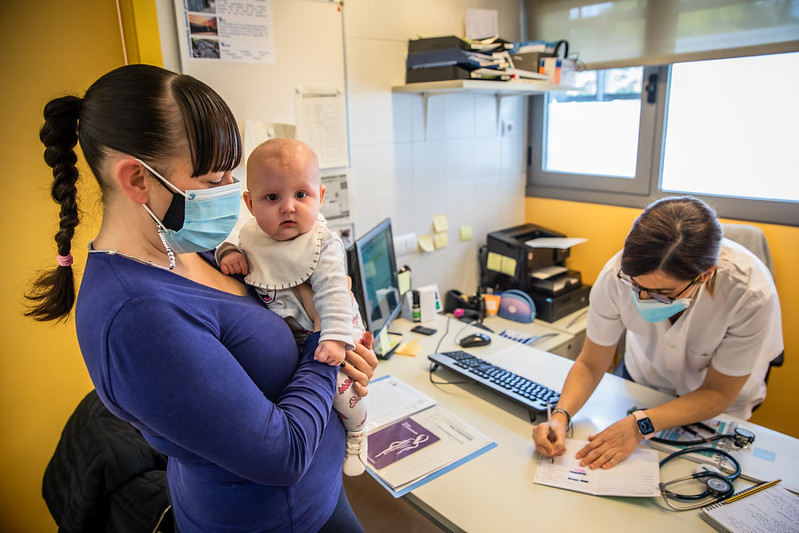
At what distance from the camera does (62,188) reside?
847 millimetres

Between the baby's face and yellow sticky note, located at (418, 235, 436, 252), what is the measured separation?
1.63 metres

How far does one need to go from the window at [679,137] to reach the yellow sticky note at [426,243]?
942 millimetres

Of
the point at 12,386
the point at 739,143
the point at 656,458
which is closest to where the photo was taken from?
the point at 656,458

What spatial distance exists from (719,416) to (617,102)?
1.91 meters

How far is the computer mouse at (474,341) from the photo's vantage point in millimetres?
2049

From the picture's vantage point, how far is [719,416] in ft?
4.99

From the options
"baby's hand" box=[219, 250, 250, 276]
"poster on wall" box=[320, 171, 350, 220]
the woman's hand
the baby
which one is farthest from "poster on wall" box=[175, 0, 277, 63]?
the woman's hand

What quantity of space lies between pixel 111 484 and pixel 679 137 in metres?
2.85

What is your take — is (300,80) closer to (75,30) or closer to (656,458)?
(75,30)

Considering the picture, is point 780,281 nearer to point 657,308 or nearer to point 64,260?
point 657,308

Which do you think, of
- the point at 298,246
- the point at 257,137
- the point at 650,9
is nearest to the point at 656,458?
the point at 298,246

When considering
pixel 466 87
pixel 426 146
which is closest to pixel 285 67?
pixel 466 87

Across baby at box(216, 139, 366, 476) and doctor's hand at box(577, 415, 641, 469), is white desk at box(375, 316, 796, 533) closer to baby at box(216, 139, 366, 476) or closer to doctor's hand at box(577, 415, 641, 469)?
doctor's hand at box(577, 415, 641, 469)

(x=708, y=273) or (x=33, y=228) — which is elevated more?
(x=33, y=228)
